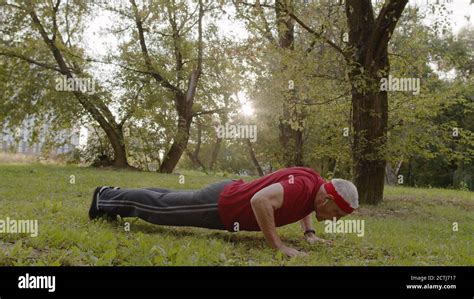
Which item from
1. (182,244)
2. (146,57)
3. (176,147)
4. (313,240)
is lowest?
(313,240)

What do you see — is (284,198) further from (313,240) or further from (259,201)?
(313,240)

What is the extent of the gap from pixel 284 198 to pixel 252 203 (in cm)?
40

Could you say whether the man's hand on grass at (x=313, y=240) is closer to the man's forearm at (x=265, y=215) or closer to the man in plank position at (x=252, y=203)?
the man in plank position at (x=252, y=203)

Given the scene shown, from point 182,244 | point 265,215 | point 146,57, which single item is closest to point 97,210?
point 182,244

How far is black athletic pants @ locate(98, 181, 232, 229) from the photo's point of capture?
228 inches

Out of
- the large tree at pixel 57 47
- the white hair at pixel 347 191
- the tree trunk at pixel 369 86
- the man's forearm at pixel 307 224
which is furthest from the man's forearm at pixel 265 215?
the large tree at pixel 57 47

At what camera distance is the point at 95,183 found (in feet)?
42.7

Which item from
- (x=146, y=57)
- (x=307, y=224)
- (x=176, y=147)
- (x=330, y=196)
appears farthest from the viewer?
(x=176, y=147)

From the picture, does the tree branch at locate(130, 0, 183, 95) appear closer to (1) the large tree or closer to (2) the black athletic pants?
(1) the large tree

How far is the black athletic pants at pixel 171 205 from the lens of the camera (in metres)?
5.80

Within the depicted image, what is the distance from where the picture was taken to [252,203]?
16.9ft

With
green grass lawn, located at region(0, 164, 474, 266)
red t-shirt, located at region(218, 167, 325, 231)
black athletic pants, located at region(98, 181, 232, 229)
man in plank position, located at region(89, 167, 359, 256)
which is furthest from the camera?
black athletic pants, located at region(98, 181, 232, 229)

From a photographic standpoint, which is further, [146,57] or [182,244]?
[146,57]

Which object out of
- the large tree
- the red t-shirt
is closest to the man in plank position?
the red t-shirt
